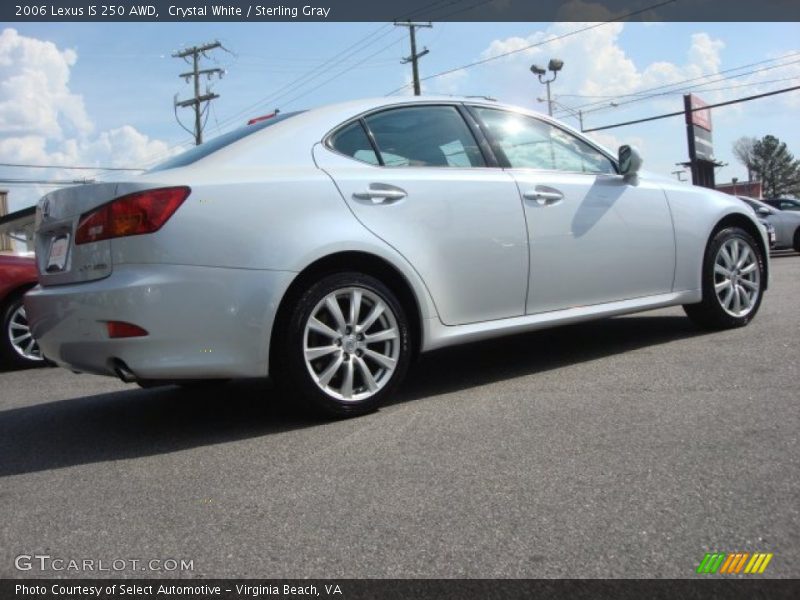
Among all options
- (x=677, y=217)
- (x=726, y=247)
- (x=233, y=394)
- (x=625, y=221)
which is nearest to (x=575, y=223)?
(x=625, y=221)

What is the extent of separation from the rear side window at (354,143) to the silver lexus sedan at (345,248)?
11 millimetres

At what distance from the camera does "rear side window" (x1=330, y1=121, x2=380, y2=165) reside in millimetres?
3863

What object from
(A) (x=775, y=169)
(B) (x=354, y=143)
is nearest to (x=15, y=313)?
(B) (x=354, y=143)

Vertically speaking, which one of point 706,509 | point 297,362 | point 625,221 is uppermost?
point 625,221

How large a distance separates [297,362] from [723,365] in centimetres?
246

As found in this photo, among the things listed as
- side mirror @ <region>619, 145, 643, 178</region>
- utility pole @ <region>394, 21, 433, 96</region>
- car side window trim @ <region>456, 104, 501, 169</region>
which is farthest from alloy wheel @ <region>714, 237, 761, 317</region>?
utility pole @ <region>394, 21, 433, 96</region>

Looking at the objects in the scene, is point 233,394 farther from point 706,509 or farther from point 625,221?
point 706,509

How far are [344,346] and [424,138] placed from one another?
1.31m

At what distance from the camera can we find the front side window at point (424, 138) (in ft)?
13.2

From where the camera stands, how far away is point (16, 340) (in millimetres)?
6656

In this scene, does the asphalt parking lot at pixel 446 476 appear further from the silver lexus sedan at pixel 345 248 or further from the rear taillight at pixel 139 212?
the rear taillight at pixel 139 212

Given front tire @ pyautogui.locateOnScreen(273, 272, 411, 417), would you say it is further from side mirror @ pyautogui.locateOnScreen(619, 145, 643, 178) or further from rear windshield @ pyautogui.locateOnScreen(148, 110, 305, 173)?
side mirror @ pyautogui.locateOnScreen(619, 145, 643, 178)

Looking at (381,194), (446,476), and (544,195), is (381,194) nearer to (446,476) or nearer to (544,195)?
(544,195)

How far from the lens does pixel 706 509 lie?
2381mm
